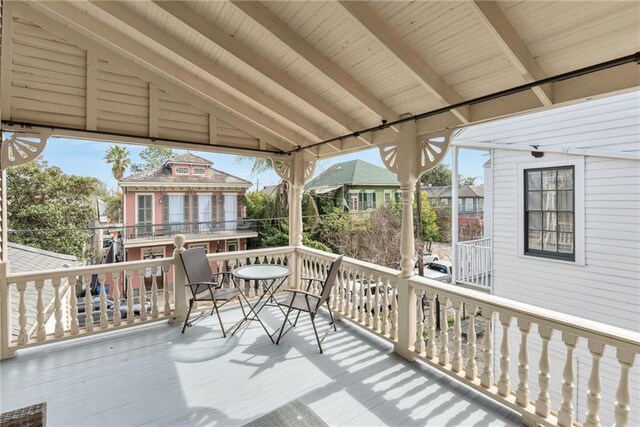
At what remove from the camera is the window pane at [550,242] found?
4607mm

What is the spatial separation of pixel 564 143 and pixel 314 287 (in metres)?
4.33

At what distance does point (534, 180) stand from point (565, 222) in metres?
0.78

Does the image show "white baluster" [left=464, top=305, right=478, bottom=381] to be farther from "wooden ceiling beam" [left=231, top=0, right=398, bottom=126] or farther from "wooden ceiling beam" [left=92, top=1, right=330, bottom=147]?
"wooden ceiling beam" [left=92, top=1, right=330, bottom=147]

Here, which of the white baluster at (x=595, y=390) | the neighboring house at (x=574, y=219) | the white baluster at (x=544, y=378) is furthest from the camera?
the neighboring house at (x=574, y=219)

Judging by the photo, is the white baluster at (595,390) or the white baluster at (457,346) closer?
the white baluster at (595,390)

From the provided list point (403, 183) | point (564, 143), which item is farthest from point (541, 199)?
point (403, 183)

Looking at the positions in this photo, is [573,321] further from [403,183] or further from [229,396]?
[229,396]

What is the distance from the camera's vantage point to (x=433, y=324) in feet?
9.52

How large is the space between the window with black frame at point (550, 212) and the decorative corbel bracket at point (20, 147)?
257 inches

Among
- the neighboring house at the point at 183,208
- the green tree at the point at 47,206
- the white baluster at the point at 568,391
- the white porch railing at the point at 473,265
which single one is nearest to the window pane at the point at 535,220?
the white porch railing at the point at 473,265

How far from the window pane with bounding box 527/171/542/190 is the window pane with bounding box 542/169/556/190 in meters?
0.06

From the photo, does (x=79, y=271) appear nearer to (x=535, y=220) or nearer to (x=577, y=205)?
(x=535, y=220)

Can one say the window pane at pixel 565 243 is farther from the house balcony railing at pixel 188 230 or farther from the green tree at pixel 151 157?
the green tree at pixel 151 157

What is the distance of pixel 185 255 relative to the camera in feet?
12.1
